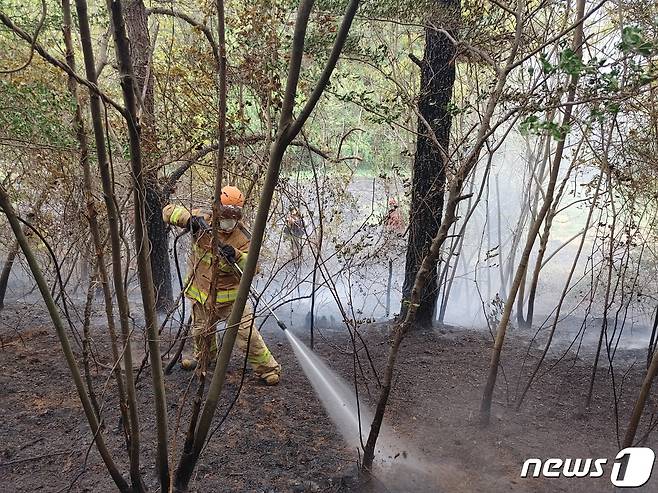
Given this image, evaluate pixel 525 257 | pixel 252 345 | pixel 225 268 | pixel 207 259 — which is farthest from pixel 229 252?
pixel 525 257

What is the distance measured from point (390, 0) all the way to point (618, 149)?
2782 mm

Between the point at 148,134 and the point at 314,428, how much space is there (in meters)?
2.96

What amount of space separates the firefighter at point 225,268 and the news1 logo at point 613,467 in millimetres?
2608

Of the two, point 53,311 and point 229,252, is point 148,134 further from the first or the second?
point 53,311

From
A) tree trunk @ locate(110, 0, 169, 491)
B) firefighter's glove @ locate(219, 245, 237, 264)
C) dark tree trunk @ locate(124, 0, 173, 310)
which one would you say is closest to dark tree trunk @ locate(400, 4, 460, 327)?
firefighter's glove @ locate(219, 245, 237, 264)

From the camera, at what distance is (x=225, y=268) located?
4.93 m

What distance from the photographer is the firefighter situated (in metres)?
4.59

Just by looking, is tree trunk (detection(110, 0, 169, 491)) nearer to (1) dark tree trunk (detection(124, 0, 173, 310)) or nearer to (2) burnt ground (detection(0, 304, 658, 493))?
(1) dark tree trunk (detection(124, 0, 173, 310))

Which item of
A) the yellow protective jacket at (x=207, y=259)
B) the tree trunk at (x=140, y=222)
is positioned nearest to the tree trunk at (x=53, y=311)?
the tree trunk at (x=140, y=222)

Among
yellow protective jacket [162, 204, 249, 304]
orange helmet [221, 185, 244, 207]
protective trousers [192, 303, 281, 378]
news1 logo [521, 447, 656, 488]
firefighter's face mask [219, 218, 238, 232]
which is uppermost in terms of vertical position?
orange helmet [221, 185, 244, 207]

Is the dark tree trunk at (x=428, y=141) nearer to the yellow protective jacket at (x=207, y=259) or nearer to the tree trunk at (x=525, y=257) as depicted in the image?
the tree trunk at (x=525, y=257)

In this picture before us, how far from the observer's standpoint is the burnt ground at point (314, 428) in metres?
3.69

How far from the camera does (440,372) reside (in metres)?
6.11

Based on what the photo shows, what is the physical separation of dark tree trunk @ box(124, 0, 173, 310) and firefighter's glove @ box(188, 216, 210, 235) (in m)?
0.38
